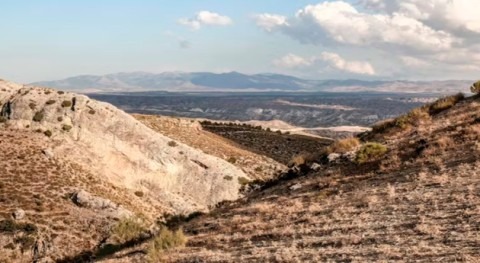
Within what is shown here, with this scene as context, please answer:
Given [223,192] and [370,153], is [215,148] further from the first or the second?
[370,153]

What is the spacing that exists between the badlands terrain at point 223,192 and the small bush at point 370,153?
0.20ft

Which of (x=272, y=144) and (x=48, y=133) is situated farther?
(x=272, y=144)

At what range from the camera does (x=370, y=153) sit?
25984mm

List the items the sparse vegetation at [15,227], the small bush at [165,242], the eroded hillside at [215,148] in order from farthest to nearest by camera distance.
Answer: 1. the eroded hillside at [215,148]
2. the sparse vegetation at [15,227]
3. the small bush at [165,242]

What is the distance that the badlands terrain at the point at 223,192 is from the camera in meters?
17.8

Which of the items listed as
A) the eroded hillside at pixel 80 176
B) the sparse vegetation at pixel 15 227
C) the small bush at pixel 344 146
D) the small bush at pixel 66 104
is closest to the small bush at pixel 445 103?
the small bush at pixel 344 146

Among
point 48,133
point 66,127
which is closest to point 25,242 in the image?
point 48,133

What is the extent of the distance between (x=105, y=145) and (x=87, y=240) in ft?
48.9

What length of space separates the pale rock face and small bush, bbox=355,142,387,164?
24.8m

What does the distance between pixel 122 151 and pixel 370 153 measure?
30.6 m

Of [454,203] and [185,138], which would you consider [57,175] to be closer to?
[185,138]

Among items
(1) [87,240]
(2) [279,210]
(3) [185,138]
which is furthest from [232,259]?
(3) [185,138]

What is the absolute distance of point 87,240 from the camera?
36.8m

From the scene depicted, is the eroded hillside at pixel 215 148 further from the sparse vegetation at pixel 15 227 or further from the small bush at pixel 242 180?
the sparse vegetation at pixel 15 227
